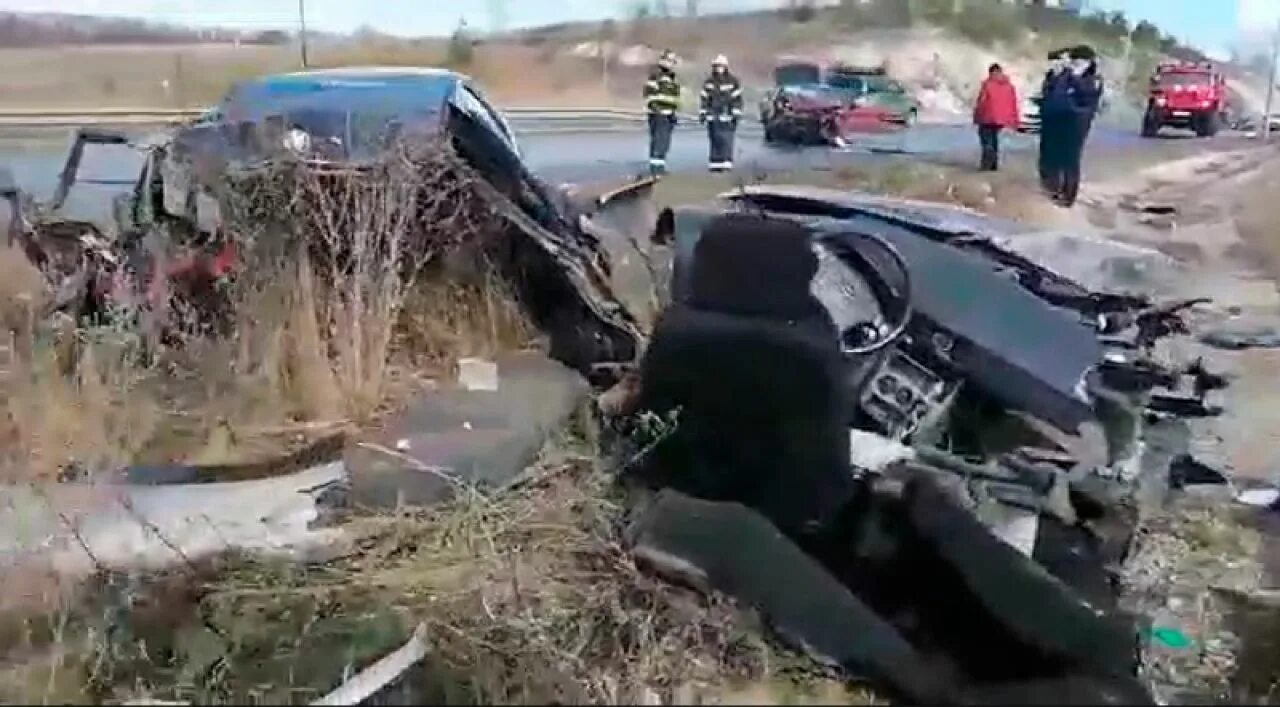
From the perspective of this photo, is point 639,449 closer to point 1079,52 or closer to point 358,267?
point 358,267

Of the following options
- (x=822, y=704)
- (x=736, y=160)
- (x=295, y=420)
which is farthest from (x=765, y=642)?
(x=736, y=160)

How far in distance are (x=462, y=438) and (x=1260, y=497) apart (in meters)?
3.43

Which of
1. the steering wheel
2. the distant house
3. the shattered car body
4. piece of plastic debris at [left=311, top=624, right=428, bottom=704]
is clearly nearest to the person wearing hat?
the shattered car body

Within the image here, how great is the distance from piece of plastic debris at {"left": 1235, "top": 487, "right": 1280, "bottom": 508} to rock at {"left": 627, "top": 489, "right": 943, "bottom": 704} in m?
3.20

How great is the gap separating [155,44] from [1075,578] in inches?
1241

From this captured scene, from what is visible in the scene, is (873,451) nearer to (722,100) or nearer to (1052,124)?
(1052,124)

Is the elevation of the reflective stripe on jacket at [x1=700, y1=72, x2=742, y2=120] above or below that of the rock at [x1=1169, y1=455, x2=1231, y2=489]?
above

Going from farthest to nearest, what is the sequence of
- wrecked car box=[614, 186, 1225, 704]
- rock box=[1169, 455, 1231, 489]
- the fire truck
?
the fire truck → rock box=[1169, 455, 1231, 489] → wrecked car box=[614, 186, 1225, 704]

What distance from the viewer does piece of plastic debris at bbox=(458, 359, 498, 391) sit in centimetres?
686

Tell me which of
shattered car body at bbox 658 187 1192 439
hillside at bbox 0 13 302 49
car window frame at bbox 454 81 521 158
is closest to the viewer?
shattered car body at bbox 658 187 1192 439

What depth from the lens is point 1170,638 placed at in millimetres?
4852

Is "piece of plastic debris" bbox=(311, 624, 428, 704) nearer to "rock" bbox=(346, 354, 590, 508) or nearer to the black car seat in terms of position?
the black car seat

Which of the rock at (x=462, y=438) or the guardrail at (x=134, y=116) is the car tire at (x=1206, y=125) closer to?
the guardrail at (x=134, y=116)

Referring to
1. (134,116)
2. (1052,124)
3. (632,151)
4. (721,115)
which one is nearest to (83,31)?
(134,116)
